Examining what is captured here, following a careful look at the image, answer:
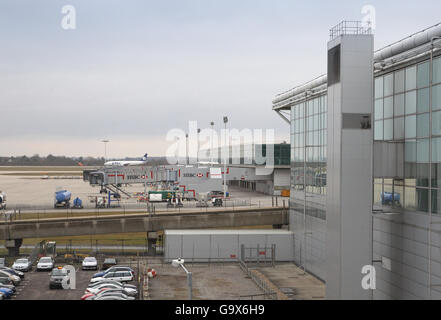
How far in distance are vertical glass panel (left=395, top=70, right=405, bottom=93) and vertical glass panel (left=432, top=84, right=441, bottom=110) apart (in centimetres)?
229

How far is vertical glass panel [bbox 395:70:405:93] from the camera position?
66.8ft

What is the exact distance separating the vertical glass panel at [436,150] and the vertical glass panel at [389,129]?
120 inches

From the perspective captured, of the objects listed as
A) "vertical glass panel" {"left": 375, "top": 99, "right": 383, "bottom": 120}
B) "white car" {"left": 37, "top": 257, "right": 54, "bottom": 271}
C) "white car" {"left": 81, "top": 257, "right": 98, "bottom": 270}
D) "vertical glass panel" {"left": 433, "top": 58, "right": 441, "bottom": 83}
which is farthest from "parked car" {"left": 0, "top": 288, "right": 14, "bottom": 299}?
"vertical glass panel" {"left": 433, "top": 58, "right": 441, "bottom": 83}

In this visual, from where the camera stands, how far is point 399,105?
20.6m

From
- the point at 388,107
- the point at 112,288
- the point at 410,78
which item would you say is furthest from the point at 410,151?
the point at 112,288

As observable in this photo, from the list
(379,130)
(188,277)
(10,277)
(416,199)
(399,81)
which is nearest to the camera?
(188,277)

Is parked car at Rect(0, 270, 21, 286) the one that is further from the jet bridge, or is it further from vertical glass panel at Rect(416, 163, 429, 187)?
the jet bridge

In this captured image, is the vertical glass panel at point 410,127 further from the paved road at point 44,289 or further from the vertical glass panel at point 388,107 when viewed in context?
the paved road at point 44,289

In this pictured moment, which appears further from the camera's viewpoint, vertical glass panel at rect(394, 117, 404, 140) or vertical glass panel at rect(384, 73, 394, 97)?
vertical glass panel at rect(384, 73, 394, 97)

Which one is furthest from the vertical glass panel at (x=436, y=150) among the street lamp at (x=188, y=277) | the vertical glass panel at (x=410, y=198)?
the street lamp at (x=188, y=277)

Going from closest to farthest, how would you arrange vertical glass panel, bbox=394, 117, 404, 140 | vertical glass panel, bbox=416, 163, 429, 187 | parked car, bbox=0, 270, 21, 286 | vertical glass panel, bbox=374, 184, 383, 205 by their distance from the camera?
vertical glass panel, bbox=416, 163, 429, 187, vertical glass panel, bbox=394, 117, 404, 140, vertical glass panel, bbox=374, 184, 383, 205, parked car, bbox=0, 270, 21, 286

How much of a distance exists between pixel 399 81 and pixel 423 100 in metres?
2.12

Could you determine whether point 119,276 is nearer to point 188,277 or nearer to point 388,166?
point 188,277
